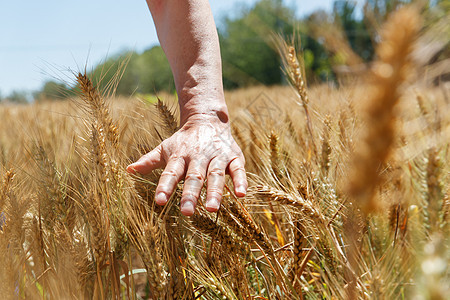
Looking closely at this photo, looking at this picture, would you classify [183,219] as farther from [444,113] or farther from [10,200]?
[444,113]

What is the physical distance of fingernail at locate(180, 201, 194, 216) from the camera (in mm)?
720

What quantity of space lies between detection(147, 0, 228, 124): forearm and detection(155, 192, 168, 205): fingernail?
0.32m

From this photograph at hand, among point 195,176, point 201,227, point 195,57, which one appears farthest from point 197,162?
point 195,57

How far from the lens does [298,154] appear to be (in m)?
1.21

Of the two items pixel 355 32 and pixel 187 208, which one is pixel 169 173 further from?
pixel 355 32

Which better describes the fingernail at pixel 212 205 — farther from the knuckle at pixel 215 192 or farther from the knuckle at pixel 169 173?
the knuckle at pixel 169 173

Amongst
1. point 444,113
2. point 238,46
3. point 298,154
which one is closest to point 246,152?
point 298,154

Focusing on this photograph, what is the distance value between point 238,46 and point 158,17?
1042 inches

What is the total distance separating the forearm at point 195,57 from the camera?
1033 millimetres

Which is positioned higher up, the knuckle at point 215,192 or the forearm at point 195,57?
the forearm at point 195,57

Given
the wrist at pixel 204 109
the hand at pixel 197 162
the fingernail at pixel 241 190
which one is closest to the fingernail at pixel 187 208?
the hand at pixel 197 162

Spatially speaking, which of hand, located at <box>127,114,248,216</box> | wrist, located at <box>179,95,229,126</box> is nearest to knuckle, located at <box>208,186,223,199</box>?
hand, located at <box>127,114,248,216</box>

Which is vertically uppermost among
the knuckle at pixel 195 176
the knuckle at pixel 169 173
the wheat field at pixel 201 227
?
the knuckle at pixel 169 173

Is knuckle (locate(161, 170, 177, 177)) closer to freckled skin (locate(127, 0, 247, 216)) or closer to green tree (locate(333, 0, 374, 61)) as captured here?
freckled skin (locate(127, 0, 247, 216))
